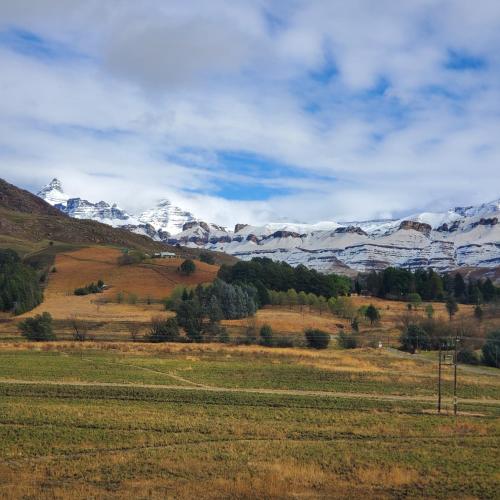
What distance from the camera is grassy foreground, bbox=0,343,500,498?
19.1m

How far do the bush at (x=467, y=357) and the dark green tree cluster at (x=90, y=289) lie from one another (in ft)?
257

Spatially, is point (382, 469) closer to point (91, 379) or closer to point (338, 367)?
point (91, 379)

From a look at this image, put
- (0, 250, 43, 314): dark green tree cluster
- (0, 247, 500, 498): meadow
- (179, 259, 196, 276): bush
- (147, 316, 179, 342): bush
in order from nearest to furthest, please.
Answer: (0, 247, 500, 498): meadow
(147, 316, 179, 342): bush
(0, 250, 43, 314): dark green tree cluster
(179, 259, 196, 276): bush

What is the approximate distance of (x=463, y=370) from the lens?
53844mm

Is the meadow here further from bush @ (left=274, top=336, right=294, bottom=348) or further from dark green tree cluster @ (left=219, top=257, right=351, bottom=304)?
dark green tree cluster @ (left=219, top=257, right=351, bottom=304)

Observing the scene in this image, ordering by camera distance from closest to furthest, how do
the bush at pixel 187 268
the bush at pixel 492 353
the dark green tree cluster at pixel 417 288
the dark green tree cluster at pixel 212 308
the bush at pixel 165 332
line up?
the bush at pixel 492 353 < the bush at pixel 165 332 < the dark green tree cluster at pixel 212 308 < the dark green tree cluster at pixel 417 288 < the bush at pixel 187 268

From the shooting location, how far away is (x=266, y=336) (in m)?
71.4

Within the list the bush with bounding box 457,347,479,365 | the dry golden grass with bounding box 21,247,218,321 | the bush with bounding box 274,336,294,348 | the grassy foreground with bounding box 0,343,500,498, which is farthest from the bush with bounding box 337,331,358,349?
the dry golden grass with bounding box 21,247,218,321

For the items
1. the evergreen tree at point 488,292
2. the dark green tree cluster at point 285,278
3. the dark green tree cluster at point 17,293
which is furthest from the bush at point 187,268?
the evergreen tree at point 488,292

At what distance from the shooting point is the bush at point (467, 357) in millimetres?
60094

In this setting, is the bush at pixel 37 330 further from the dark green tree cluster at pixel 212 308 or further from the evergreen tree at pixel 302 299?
the evergreen tree at pixel 302 299

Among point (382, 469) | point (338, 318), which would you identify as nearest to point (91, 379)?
point (382, 469)

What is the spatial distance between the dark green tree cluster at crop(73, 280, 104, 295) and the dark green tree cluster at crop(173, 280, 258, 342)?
26.7 m

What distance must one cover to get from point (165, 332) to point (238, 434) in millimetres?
47045
